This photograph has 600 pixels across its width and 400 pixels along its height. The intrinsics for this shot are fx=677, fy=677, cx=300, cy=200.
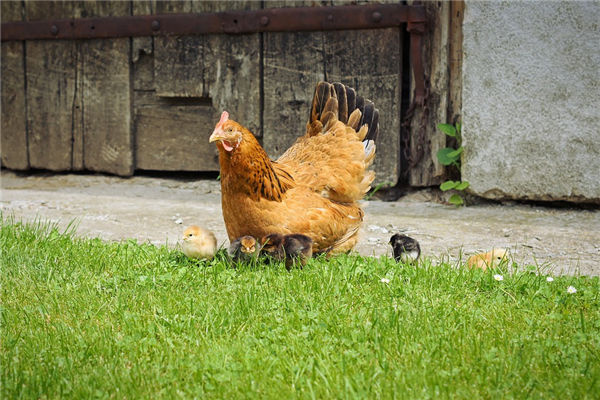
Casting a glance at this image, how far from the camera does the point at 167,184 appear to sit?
6734mm

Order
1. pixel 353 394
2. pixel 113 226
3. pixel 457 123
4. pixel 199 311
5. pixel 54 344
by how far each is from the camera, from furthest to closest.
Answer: pixel 457 123 → pixel 113 226 → pixel 199 311 → pixel 54 344 → pixel 353 394

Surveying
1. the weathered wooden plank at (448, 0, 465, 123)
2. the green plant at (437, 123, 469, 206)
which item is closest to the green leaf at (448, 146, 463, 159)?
the green plant at (437, 123, 469, 206)

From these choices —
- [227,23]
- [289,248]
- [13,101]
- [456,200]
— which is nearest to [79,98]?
[13,101]

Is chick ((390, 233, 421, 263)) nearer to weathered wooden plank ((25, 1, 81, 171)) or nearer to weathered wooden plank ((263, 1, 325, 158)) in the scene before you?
weathered wooden plank ((263, 1, 325, 158))

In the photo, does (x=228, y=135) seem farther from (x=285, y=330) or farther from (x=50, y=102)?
(x=50, y=102)

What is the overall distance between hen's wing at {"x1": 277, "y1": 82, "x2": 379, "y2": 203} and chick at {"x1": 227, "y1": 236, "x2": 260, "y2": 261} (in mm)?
645

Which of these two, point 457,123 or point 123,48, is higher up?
point 123,48

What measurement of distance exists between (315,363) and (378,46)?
3.92 meters

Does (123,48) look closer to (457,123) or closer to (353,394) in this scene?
(457,123)

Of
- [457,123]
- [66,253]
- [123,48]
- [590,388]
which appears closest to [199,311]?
[66,253]

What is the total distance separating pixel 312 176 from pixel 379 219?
1250 millimetres

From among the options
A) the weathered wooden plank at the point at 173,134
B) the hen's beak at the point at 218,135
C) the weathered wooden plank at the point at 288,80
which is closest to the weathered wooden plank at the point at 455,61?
the weathered wooden plank at the point at 288,80

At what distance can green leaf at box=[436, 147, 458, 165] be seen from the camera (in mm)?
5645

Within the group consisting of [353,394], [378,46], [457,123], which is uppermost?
[378,46]
